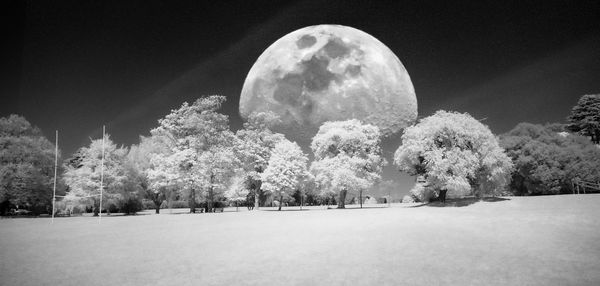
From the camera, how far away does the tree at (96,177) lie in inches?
1900

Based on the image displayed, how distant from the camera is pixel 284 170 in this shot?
49.2 meters

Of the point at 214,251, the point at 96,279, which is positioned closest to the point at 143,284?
the point at 96,279

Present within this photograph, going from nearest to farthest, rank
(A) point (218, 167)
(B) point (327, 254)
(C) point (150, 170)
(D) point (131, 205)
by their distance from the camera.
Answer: (B) point (327, 254)
(C) point (150, 170)
(A) point (218, 167)
(D) point (131, 205)

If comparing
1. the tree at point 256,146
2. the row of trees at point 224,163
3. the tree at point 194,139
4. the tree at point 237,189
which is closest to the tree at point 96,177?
the row of trees at point 224,163

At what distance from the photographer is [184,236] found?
2206 cm

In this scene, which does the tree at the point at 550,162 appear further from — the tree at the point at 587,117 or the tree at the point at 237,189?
the tree at the point at 237,189

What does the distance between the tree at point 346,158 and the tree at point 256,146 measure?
7933 mm

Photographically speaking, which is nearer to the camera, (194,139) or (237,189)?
(194,139)

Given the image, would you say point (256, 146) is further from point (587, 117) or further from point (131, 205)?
point (587, 117)

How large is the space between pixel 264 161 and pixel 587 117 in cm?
5959

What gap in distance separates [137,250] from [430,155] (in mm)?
30754

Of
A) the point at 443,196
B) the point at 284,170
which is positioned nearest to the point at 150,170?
the point at 284,170

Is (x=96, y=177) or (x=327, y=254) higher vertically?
(x=96, y=177)

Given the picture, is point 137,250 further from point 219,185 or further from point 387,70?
point 387,70
